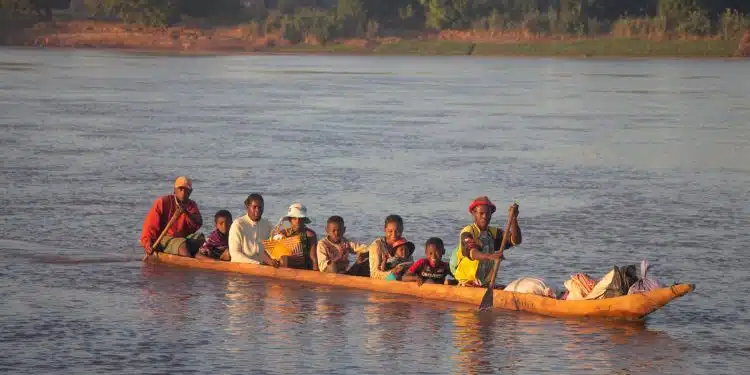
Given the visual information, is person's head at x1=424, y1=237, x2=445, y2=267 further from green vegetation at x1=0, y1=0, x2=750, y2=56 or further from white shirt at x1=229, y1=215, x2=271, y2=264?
green vegetation at x1=0, y1=0, x2=750, y2=56

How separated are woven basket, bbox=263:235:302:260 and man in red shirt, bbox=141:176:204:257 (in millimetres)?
1212

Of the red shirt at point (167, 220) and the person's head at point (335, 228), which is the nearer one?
the person's head at point (335, 228)

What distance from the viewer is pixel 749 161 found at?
2886cm

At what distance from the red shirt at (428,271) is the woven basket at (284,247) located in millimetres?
1499

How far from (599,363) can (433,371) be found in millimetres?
1405

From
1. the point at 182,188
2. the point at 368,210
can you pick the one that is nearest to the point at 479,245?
the point at 182,188

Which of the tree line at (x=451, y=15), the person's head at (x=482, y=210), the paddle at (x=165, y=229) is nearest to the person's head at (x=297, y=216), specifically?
the paddle at (x=165, y=229)

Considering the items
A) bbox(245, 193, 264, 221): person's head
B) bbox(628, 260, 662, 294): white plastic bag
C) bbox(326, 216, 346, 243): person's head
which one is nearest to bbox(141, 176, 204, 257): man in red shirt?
bbox(245, 193, 264, 221): person's head

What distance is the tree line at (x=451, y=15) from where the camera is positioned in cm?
7606

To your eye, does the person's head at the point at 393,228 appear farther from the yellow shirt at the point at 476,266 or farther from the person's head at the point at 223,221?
the person's head at the point at 223,221

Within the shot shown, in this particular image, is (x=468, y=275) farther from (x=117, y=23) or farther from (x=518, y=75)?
(x=117, y=23)

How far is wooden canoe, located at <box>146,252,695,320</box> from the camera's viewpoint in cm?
1438

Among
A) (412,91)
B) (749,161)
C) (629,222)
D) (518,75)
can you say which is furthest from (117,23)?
(629,222)

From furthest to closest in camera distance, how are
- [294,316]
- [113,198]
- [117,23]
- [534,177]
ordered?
[117,23], [534,177], [113,198], [294,316]
